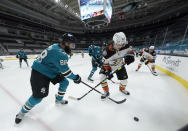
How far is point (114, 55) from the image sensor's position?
1979 mm

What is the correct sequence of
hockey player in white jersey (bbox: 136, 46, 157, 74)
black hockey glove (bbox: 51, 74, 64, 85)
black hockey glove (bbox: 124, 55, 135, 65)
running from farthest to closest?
hockey player in white jersey (bbox: 136, 46, 157, 74) < black hockey glove (bbox: 124, 55, 135, 65) < black hockey glove (bbox: 51, 74, 64, 85)

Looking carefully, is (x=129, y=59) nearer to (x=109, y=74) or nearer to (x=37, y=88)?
(x=109, y=74)

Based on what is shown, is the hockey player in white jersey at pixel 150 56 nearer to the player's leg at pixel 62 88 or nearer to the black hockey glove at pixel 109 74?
the black hockey glove at pixel 109 74

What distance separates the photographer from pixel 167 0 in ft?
47.5

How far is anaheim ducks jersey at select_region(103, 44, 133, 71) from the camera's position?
1969 millimetres

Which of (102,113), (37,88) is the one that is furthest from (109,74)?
(37,88)

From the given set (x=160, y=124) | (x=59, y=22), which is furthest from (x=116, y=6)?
(x=160, y=124)

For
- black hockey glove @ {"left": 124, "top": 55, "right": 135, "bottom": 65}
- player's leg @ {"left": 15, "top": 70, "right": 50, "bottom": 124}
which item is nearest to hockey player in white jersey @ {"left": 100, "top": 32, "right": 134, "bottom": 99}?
black hockey glove @ {"left": 124, "top": 55, "right": 135, "bottom": 65}

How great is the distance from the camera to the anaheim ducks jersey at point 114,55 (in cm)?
197

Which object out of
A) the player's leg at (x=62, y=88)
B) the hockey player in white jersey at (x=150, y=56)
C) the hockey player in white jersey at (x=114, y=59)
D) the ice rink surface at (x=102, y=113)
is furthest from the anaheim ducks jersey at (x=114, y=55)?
the hockey player in white jersey at (x=150, y=56)

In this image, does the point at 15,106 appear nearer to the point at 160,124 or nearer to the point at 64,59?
the point at 64,59

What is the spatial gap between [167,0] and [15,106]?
69.0 ft

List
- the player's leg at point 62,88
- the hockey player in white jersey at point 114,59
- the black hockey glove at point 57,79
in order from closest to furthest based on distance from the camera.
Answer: the black hockey glove at point 57,79 < the player's leg at point 62,88 < the hockey player in white jersey at point 114,59

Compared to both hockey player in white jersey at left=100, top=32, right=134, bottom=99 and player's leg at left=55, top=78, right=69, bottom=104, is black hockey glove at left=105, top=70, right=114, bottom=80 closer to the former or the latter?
hockey player in white jersey at left=100, top=32, right=134, bottom=99
